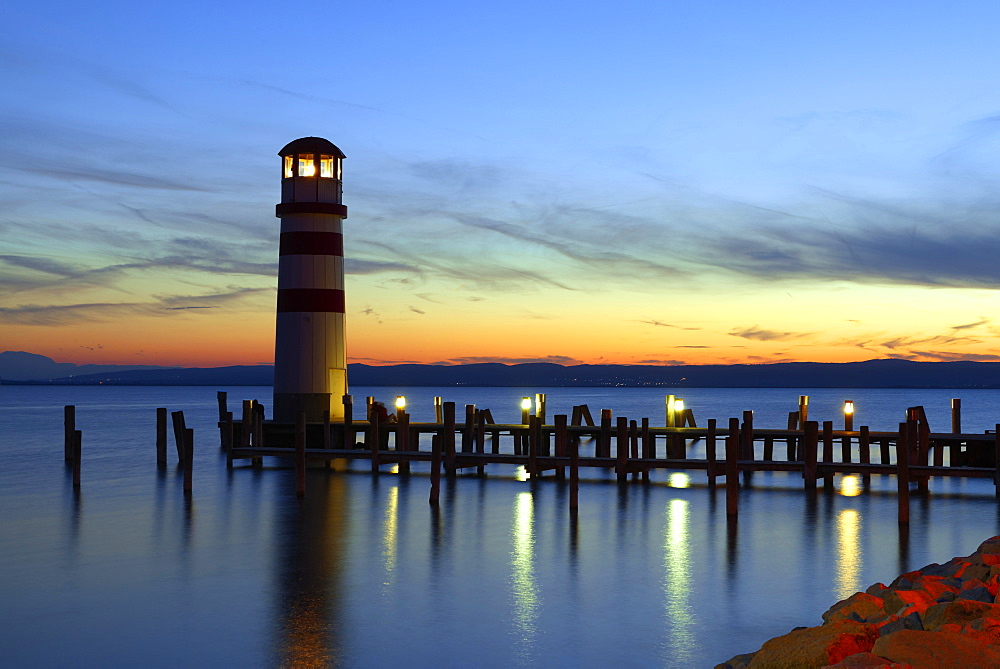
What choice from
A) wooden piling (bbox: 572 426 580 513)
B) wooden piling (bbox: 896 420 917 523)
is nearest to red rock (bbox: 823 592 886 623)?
wooden piling (bbox: 896 420 917 523)

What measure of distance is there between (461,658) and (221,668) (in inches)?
102

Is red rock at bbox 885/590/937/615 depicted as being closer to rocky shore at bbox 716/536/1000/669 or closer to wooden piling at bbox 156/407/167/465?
rocky shore at bbox 716/536/1000/669

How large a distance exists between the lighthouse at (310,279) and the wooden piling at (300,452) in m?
6.14

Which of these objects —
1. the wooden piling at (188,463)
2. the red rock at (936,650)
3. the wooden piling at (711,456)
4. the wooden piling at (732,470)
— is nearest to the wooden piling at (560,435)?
the wooden piling at (711,456)

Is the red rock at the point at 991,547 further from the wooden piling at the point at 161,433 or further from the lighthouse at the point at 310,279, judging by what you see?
the wooden piling at the point at 161,433

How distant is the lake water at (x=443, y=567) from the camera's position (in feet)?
40.7

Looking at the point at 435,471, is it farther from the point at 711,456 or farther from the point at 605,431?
the point at 711,456

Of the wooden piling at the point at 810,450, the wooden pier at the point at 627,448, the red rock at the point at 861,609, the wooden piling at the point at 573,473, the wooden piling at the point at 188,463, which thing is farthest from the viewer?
the wooden piling at the point at 188,463

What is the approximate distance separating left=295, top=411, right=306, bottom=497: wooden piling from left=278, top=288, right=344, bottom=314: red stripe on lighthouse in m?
6.42

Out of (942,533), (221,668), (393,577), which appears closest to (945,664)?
(221,668)

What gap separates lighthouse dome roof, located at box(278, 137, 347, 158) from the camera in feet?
106

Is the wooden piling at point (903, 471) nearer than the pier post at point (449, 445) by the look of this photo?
Yes

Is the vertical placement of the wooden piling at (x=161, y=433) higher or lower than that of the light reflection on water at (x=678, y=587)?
higher

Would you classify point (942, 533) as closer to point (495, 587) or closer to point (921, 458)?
point (921, 458)
